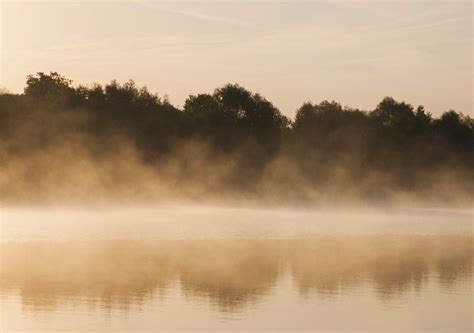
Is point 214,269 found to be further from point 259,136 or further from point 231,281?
point 259,136

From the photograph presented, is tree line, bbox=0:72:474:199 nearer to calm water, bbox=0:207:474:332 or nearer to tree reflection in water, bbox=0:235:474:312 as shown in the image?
calm water, bbox=0:207:474:332

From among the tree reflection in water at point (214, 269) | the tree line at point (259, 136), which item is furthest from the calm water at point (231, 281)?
the tree line at point (259, 136)

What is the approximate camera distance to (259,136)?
108m

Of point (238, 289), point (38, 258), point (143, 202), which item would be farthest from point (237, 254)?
point (143, 202)

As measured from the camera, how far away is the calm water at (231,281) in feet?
62.6

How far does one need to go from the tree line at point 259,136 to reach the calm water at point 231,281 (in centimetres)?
4976

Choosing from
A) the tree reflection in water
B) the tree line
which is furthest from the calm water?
the tree line

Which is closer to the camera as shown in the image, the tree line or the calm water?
the calm water

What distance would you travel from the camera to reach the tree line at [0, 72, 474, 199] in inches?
3674

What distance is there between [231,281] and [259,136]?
83.0 m

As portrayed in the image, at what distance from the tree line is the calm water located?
1959 inches

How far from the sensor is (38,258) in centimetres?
3017

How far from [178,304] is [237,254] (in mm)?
12123

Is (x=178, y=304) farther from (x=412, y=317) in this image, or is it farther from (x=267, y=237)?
(x=267, y=237)
